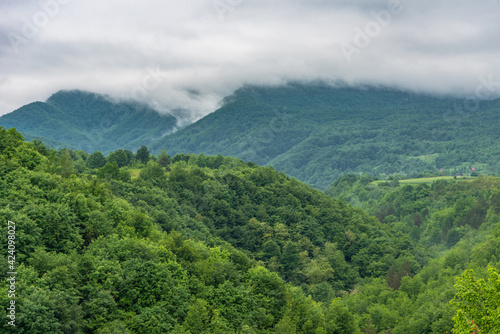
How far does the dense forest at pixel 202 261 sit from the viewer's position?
4803 cm

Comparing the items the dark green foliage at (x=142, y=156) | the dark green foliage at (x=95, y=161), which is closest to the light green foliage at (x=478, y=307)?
the dark green foliage at (x=95, y=161)

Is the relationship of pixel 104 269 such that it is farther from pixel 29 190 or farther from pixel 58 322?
pixel 29 190

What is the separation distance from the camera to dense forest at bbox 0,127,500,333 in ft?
158

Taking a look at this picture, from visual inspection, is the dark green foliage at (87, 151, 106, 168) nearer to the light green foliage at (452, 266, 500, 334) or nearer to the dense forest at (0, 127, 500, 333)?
the dense forest at (0, 127, 500, 333)

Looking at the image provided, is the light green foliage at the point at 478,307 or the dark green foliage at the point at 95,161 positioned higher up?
the dark green foliage at the point at 95,161

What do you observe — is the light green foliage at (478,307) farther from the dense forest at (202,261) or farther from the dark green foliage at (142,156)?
the dark green foliage at (142,156)

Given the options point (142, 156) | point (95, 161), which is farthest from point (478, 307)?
point (142, 156)

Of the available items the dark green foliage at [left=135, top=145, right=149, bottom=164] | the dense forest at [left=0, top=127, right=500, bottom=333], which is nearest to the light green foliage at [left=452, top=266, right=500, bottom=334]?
the dense forest at [left=0, top=127, right=500, bottom=333]

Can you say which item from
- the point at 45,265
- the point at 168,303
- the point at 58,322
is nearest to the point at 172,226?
the point at 168,303

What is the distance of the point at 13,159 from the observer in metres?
67.8

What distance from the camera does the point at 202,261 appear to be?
Answer: 6469 cm

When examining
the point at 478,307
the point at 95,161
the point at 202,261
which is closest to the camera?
the point at 478,307

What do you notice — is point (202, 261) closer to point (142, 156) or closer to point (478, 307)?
point (478, 307)

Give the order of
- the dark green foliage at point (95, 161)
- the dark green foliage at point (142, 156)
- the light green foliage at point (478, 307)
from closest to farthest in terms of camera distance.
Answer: the light green foliage at point (478, 307), the dark green foliage at point (95, 161), the dark green foliage at point (142, 156)
